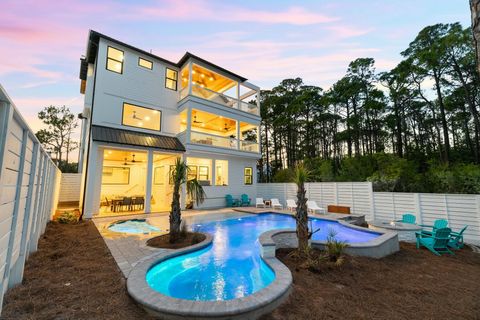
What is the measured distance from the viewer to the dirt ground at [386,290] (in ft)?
10.7

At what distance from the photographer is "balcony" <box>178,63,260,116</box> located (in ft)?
50.1

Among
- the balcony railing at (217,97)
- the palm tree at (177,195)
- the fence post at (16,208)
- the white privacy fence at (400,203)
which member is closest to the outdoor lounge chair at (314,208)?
the white privacy fence at (400,203)

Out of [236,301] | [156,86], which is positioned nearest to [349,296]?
[236,301]

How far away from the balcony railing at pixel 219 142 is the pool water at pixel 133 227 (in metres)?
6.20

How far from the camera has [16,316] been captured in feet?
9.00

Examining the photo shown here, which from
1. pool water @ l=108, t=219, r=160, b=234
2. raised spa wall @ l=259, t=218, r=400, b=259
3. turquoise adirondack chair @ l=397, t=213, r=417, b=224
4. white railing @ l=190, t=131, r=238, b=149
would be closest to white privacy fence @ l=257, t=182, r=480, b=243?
turquoise adirondack chair @ l=397, t=213, r=417, b=224

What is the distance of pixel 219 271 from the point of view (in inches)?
202

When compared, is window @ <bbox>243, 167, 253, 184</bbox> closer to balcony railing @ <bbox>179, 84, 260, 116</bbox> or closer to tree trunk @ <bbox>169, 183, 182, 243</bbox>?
balcony railing @ <bbox>179, 84, 260, 116</bbox>

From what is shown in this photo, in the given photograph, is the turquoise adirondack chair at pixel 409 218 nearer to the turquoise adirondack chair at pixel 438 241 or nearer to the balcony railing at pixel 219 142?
the turquoise adirondack chair at pixel 438 241

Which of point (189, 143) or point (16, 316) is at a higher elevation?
point (189, 143)

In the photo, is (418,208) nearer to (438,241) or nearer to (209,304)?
(438,241)

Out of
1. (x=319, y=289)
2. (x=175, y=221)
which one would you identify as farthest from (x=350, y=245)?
(x=175, y=221)

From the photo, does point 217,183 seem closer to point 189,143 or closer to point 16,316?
point 189,143

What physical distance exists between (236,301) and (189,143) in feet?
37.5
